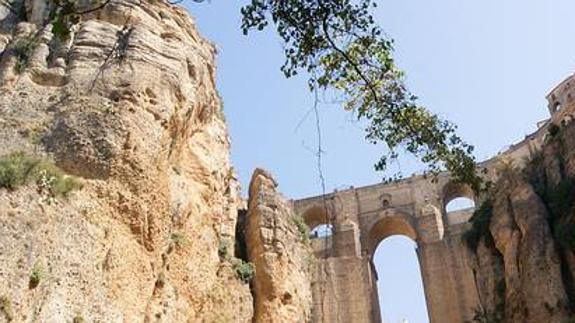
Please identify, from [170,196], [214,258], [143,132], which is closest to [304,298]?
[214,258]

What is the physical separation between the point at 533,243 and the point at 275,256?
26.5ft

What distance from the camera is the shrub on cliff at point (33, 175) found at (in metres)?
11.3

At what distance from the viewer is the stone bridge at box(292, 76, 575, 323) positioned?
29266mm

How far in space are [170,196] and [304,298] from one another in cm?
880

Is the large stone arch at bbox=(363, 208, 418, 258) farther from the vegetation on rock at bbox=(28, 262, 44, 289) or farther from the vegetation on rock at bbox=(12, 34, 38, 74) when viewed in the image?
the vegetation on rock at bbox=(28, 262, 44, 289)

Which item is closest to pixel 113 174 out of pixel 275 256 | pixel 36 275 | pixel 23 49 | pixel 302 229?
pixel 36 275

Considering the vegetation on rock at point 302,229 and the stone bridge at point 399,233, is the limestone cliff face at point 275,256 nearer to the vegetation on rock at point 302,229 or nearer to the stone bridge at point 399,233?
the vegetation on rock at point 302,229

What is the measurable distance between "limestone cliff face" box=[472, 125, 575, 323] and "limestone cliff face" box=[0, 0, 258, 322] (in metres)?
8.41

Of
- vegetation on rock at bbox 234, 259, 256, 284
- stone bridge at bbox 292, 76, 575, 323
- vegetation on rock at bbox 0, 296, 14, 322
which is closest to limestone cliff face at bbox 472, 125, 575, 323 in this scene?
stone bridge at bbox 292, 76, 575, 323

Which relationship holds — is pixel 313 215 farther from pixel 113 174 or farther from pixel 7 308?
pixel 7 308

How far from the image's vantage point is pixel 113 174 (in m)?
12.4

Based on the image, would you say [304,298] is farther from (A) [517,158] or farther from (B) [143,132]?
(A) [517,158]

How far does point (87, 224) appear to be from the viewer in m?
11.5

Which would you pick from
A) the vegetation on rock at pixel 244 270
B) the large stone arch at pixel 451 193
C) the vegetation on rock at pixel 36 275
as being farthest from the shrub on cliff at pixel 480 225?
the vegetation on rock at pixel 36 275
